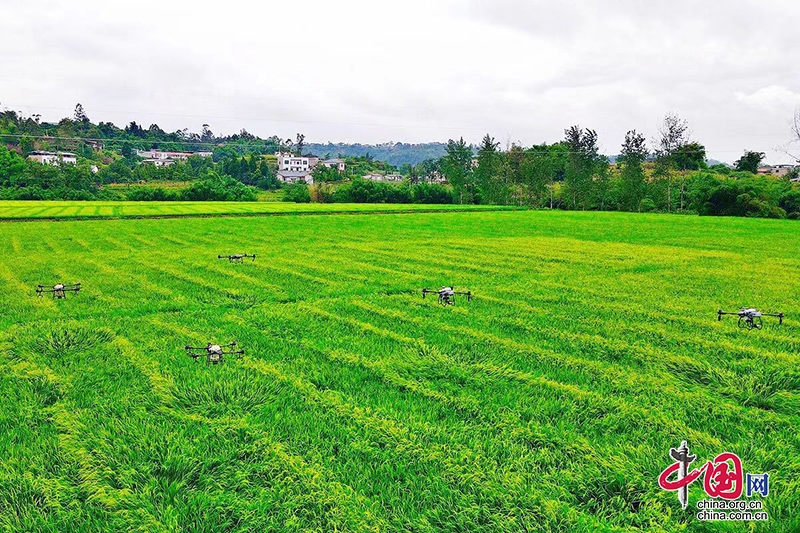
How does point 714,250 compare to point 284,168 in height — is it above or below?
below

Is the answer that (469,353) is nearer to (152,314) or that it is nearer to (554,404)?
(554,404)

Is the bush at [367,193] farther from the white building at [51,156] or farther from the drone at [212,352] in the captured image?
the drone at [212,352]

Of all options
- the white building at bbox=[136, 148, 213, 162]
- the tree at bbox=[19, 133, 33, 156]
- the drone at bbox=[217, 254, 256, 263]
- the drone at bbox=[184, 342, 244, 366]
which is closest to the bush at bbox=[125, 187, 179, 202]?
the tree at bbox=[19, 133, 33, 156]

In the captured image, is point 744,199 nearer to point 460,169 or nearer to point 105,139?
point 460,169

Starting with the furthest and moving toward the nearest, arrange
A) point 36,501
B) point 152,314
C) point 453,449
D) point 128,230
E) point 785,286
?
point 128,230 < point 785,286 < point 152,314 < point 453,449 < point 36,501

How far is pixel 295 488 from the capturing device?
127 inches

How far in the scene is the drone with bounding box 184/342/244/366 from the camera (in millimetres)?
5449

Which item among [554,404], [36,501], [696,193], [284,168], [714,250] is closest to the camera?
[36,501]

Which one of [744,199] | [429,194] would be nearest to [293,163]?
[429,194]

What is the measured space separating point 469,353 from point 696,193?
47969 millimetres

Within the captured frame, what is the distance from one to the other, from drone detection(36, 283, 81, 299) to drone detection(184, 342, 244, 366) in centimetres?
429

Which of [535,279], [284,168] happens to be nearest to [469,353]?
[535,279]

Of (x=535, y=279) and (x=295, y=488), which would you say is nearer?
(x=295, y=488)

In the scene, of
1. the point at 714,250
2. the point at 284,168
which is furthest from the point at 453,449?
the point at 284,168
